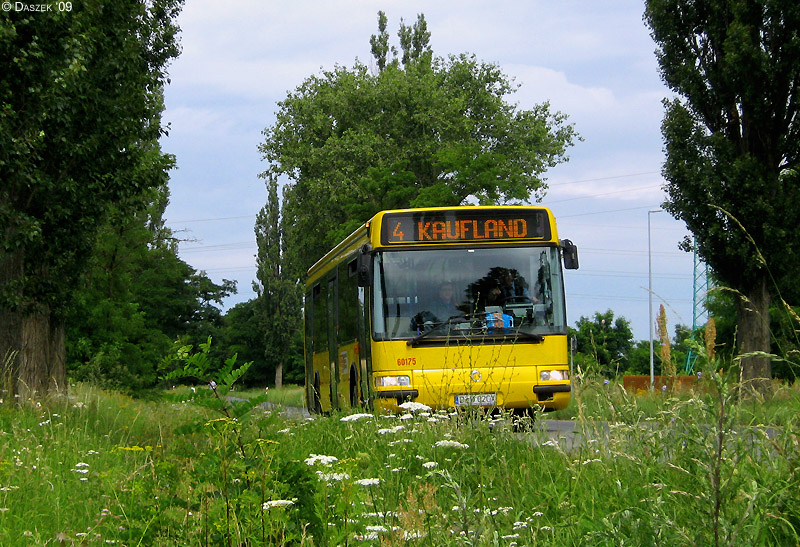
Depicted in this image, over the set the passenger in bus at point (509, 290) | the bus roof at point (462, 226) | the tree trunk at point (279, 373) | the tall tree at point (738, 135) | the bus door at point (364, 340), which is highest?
the tall tree at point (738, 135)

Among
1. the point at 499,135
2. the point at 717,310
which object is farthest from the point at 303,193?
the point at 717,310

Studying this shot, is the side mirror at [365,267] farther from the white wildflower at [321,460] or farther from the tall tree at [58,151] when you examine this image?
the white wildflower at [321,460]

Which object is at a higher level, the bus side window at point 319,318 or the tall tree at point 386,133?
the tall tree at point 386,133

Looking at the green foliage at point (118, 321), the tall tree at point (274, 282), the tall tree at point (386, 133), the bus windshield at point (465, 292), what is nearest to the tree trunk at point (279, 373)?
the tall tree at point (274, 282)

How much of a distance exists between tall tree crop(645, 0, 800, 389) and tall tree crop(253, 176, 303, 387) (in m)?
57.2

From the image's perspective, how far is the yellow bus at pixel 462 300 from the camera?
39.5 ft

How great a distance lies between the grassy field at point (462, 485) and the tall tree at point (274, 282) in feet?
234

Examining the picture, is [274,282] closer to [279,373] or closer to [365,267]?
[279,373]

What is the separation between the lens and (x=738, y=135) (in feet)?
73.7

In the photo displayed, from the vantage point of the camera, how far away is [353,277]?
543 inches

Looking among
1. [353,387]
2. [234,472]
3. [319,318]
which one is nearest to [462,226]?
[353,387]

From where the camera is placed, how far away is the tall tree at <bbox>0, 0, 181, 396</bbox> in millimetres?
13750

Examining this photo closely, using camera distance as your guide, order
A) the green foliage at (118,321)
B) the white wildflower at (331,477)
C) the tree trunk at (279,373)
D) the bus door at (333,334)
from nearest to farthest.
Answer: the white wildflower at (331,477), the bus door at (333,334), the green foliage at (118,321), the tree trunk at (279,373)

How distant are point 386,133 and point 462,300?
105 ft
